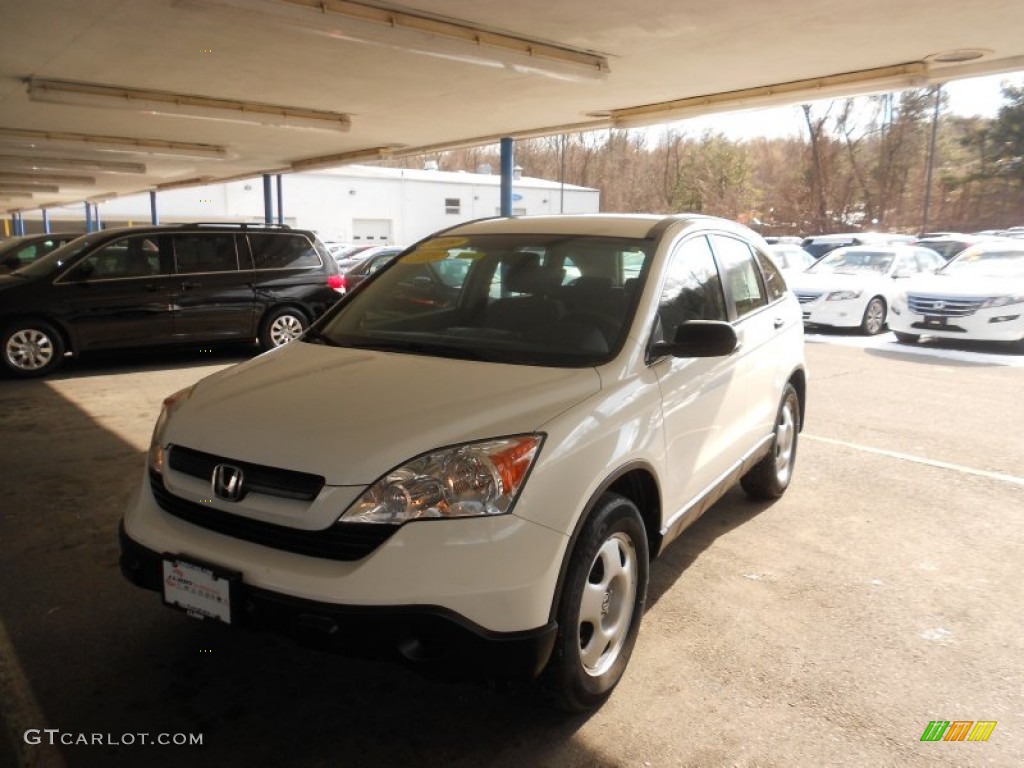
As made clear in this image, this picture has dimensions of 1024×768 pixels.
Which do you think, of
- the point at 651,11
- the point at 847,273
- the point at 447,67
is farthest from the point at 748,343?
Answer: the point at 847,273

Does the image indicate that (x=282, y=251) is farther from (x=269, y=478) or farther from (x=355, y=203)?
(x=355, y=203)

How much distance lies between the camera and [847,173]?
55031 mm

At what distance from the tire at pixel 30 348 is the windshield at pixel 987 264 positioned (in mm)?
13082

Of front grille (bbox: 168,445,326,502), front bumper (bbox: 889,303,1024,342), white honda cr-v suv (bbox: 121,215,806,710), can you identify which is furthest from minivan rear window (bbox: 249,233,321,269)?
front bumper (bbox: 889,303,1024,342)

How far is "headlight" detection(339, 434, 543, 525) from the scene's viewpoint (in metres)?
2.24

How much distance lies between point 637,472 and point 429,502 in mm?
951

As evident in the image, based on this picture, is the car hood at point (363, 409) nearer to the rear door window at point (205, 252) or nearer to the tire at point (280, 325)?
the rear door window at point (205, 252)

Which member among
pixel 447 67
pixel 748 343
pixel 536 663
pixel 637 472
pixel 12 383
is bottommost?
pixel 12 383

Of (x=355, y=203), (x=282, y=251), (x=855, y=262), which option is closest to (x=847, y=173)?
(x=355, y=203)

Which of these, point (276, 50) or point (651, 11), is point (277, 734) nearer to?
point (651, 11)

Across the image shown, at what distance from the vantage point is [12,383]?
8.47 meters

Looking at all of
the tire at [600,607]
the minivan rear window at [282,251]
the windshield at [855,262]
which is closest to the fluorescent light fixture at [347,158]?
the minivan rear window at [282,251]

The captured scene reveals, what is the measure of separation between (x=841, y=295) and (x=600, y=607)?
12081mm

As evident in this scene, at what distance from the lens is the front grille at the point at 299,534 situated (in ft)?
7.33
